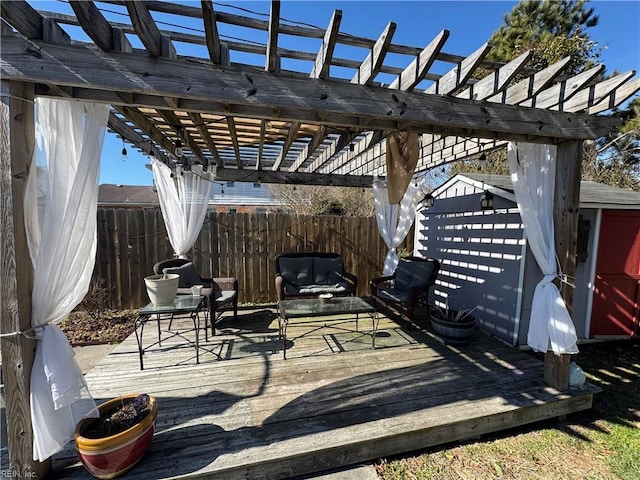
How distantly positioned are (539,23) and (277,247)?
878cm

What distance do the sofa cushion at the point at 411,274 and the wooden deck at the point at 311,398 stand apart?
0.99m

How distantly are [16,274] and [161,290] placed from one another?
1.34m

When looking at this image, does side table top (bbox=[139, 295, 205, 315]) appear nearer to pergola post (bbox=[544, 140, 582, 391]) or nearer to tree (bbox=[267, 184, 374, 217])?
pergola post (bbox=[544, 140, 582, 391])

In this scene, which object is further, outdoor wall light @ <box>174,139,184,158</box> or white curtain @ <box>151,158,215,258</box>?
white curtain @ <box>151,158,215,258</box>

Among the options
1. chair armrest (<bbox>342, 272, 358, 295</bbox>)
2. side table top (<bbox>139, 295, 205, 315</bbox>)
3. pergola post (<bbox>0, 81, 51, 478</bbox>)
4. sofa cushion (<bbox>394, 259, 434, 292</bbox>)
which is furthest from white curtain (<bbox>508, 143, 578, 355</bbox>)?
pergola post (<bbox>0, 81, 51, 478</bbox>)

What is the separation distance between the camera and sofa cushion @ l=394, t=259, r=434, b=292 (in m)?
4.17

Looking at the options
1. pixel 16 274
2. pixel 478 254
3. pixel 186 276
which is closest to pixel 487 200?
pixel 478 254

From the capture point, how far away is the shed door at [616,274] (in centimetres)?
390

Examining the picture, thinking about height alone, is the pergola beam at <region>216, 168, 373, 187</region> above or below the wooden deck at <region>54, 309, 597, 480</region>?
above

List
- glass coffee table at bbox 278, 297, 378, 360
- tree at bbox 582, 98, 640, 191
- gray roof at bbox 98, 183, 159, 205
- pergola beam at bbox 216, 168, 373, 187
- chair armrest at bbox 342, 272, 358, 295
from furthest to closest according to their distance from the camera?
1. gray roof at bbox 98, 183, 159, 205
2. tree at bbox 582, 98, 640, 191
3. pergola beam at bbox 216, 168, 373, 187
4. chair armrest at bbox 342, 272, 358, 295
5. glass coffee table at bbox 278, 297, 378, 360

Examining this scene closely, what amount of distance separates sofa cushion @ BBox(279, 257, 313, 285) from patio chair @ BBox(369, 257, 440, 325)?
1096 mm

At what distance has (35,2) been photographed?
4.63 ft

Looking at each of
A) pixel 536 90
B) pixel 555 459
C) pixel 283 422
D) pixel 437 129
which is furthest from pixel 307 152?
pixel 555 459

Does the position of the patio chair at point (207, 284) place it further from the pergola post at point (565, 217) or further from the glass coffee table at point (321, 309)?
the pergola post at point (565, 217)
